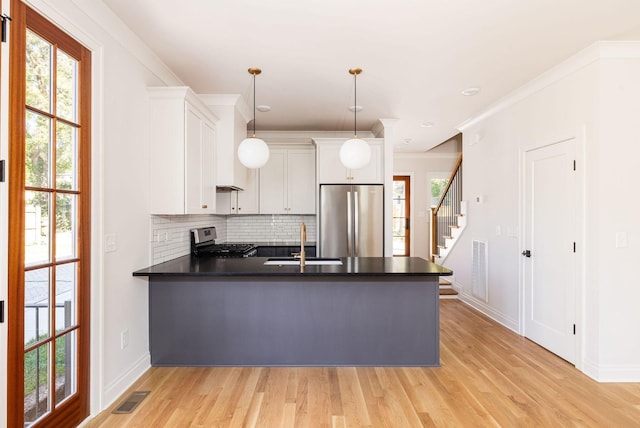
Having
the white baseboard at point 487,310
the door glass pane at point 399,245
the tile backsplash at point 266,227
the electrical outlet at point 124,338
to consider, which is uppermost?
the tile backsplash at point 266,227

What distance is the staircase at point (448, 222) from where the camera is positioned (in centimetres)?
568

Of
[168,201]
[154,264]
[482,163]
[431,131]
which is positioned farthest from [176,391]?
[431,131]

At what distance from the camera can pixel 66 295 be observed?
2.13 metres

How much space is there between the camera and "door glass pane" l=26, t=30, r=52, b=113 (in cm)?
183

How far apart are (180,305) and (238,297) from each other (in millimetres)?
498

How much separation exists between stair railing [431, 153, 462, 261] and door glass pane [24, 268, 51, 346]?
539cm

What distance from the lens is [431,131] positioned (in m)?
5.80

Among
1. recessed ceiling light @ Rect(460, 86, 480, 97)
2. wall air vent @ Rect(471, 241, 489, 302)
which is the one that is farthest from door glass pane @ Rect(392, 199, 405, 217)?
recessed ceiling light @ Rect(460, 86, 480, 97)

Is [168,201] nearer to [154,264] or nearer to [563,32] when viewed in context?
[154,264]

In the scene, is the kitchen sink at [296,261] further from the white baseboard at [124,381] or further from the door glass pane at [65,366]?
the door glass pane at [65,366]

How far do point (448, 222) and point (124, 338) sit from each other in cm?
538

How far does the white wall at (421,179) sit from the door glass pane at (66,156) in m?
6.53

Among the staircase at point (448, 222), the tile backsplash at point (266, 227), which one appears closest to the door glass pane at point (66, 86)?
the tile backsplash at point (266, 227)

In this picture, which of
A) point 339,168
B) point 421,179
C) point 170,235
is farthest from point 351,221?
point 421,179
